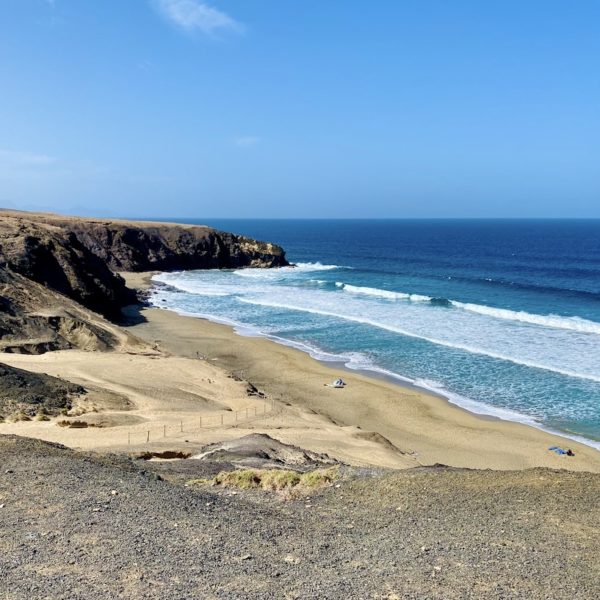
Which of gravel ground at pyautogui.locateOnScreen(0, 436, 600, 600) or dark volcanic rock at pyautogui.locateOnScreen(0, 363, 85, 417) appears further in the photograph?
dark volcanic rock at pyautogui.locateOnScreen(0, 363, 85, 417)

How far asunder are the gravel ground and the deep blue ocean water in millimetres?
16575

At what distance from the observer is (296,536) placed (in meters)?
11.5

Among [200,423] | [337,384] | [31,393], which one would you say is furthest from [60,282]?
[200,423]

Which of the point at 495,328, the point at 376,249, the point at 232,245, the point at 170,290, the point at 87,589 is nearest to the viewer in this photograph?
the point at 87,589

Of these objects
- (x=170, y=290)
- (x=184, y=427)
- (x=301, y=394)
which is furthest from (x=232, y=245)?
(x=184, y=427)

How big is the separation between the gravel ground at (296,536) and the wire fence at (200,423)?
6.83 meters

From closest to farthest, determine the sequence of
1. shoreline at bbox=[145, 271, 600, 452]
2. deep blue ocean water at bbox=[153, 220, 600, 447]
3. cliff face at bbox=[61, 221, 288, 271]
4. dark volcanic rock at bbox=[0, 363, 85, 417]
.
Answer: dark volcanic rock at bbox=[0, 363, 85, 417], shoreline at bbox=[145, 271, 600, 452], deep blue ocean water at bbox=[153, 220, 600, 447], cliff face at bbox=[61, 221, 288, 271]

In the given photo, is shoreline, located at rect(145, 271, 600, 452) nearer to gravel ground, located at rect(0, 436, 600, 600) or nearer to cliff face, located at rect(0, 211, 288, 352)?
cliff face, located at rect(0, 211, 288, 352)

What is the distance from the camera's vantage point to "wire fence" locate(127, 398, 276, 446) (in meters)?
21.8

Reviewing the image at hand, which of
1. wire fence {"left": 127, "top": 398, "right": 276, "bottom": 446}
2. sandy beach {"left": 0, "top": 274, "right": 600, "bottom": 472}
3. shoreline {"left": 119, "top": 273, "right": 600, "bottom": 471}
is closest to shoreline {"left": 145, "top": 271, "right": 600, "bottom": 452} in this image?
shoreline {"left": 119, "top": 273, "right": 600, "bottom": 471}

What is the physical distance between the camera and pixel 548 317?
52.7 m

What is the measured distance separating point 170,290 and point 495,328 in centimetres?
3877

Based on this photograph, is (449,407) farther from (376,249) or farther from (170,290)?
(376,249)

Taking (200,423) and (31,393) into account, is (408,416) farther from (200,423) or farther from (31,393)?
(31,393)
